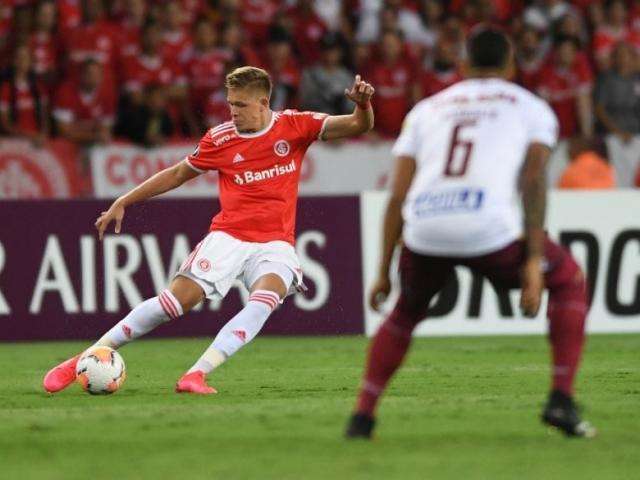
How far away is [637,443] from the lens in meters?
6.93

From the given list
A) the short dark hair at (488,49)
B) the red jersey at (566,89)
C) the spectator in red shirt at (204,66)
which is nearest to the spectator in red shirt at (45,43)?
the spectator in red shirt at (204,66)

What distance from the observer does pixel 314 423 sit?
25.2 feet

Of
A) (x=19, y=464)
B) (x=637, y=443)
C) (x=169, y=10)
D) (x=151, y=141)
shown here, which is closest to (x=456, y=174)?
(x=637, y=443)

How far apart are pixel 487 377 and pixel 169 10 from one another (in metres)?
8.07

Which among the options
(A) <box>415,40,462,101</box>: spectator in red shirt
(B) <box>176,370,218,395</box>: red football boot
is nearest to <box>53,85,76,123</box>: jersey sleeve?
(A) <box>415,40,462,101</box>: spectator in red shirt

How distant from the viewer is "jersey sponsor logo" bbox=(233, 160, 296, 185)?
9.68 m

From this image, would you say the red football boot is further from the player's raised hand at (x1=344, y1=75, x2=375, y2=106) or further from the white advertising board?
the white advertising board

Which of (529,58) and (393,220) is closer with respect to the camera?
(393,220)

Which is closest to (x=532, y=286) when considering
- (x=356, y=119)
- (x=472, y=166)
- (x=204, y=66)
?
(x=472, y=166)

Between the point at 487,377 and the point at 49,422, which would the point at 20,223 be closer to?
the point at 487,377

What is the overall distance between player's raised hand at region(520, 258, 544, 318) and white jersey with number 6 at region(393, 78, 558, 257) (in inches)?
5.9

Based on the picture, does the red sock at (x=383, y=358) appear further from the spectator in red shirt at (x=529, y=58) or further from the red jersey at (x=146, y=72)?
the spectator in red shirt at (x=529, y=58)

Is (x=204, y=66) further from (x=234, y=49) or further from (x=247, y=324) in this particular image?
(x=247, y=324)

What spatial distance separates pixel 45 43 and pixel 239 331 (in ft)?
26.6
